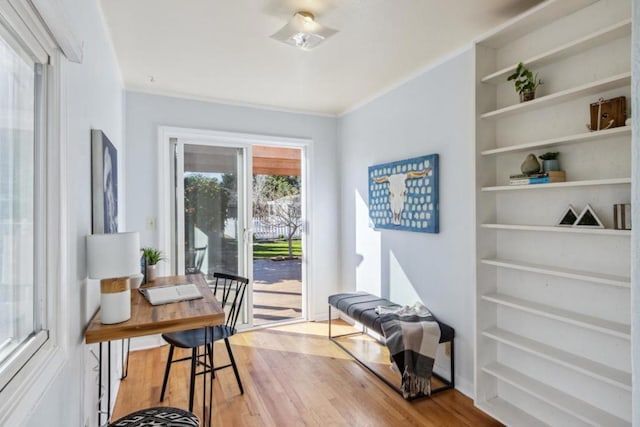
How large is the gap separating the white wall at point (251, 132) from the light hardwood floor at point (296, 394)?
3.57 feet

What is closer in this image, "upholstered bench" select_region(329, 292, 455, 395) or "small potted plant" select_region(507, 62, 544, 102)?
"small potted plant" select_region(507, 62, 544, 102)

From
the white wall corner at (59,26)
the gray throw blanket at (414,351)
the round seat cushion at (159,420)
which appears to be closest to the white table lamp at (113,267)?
the round seat cushion at (159,420)

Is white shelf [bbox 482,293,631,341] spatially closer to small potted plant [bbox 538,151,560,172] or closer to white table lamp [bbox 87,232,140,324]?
small potted plant [bbox 538,151,560,172]

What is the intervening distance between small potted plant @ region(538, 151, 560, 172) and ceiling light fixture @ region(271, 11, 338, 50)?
4.83 ft

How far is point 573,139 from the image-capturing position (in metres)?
1.71

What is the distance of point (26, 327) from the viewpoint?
1079 mm

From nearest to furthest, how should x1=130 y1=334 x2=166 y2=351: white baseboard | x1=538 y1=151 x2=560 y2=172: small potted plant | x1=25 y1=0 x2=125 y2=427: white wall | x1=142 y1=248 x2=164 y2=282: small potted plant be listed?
x1=25 y1=0 x2=125 y2=427: white wall < x1=538 y1=151 x2=560 y2=172: small potted plant < x1=142 y1=248 x2=164 y2=282: small potted plant < x1=130 y1=334 x2=166 y2=351: white baseboard

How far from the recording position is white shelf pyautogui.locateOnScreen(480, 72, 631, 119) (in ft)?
5.09

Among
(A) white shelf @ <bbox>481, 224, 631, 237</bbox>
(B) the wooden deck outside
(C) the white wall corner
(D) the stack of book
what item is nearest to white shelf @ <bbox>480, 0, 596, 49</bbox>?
(D) the stack of book

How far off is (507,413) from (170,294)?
2.10 m

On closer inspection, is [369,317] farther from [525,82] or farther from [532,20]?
[532,20]

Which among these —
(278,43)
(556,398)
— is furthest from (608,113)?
(278,43)

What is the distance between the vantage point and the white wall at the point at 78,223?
1267mm

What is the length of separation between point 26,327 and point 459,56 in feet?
9.39
